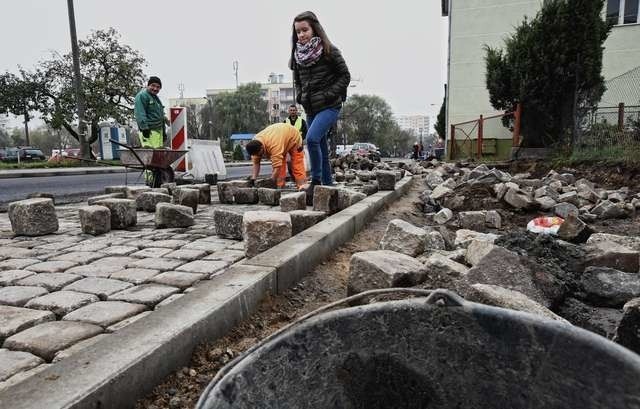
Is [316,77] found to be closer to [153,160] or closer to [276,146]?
[276,146]

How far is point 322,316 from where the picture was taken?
3.70 feet

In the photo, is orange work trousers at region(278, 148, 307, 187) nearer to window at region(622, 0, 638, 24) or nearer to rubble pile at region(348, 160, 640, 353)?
rubble pile at region(348, 160, 640, 353)

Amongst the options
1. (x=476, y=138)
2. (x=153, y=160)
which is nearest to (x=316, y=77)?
(x=153, y=160)

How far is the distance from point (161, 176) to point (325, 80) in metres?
3.74

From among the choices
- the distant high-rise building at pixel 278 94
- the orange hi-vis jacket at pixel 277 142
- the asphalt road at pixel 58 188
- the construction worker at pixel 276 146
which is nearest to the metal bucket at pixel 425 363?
the construction worker at pixel 276 146

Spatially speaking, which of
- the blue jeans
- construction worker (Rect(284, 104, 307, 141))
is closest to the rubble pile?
the blue jeans

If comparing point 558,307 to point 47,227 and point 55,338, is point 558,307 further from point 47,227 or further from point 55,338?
point 47,227

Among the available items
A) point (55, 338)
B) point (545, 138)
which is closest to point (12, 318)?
point (55, 338)

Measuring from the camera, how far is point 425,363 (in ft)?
3.84

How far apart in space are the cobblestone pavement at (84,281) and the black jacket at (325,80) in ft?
6.76

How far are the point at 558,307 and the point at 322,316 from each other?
1602 mm

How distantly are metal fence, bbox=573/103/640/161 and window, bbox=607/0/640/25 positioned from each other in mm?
8578

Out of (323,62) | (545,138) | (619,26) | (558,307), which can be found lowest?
(558,307)

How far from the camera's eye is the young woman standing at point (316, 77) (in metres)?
4.84
